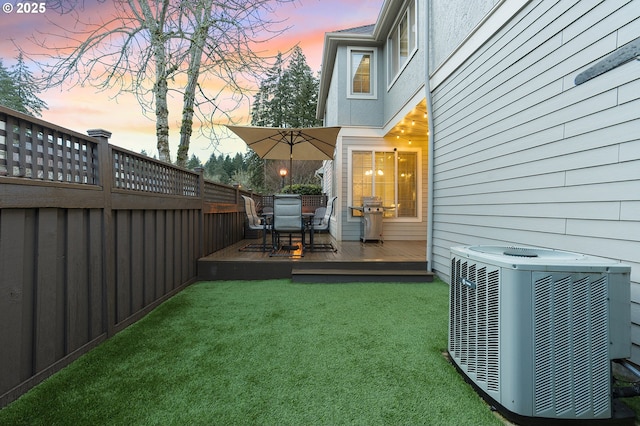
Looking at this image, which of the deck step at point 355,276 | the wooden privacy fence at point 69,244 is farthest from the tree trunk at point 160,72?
the deck step at point 355,276

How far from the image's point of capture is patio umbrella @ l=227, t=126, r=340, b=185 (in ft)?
19.3

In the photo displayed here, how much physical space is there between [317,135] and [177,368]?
4855 millimetres

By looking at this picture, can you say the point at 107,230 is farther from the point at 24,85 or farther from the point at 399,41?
the point at 399,41

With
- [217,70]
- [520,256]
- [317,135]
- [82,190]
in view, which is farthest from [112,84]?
[520,256]

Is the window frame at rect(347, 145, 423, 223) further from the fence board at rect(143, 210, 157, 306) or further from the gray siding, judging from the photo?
the fence board at rect(143, 210, 157, 306)

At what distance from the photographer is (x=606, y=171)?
198 cm

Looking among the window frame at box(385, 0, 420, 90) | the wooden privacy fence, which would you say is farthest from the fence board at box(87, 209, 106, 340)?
the window frame at box(385, 0, 420, 90)

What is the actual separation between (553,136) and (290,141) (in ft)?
16.0

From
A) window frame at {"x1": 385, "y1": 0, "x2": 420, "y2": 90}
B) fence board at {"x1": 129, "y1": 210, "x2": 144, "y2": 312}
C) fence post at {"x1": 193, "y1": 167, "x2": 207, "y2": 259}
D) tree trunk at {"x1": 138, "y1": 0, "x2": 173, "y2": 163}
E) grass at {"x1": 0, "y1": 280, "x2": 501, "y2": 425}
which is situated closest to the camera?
grass at {"x1": 0, "y1": 280, "x2": 501, "y2": 425}

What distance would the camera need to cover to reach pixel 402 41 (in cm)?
636

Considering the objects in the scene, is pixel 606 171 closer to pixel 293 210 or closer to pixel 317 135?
pixel 293 210

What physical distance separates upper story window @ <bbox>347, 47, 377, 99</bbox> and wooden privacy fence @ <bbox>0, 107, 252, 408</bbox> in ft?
18.0

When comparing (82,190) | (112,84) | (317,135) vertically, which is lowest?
(82,190)

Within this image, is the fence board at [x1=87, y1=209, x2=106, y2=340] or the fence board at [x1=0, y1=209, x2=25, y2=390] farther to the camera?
the fence board at [x1=87, y1=209, x2=106, y2=340]
